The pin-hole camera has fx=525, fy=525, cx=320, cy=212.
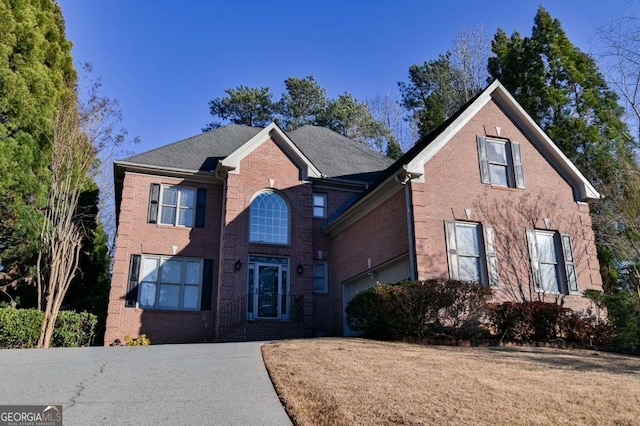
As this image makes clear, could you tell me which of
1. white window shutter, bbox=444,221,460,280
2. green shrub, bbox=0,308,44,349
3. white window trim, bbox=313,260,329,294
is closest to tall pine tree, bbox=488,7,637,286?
white window shutter, bbox=444,221,460,280

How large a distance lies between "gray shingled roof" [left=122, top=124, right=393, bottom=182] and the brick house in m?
0.11

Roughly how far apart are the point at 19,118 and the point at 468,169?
14.2 metres

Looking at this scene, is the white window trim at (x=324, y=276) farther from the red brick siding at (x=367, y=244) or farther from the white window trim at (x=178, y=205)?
the white window trim at (x=178, y=205)

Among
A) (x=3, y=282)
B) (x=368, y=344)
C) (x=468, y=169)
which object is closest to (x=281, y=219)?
(x=468, y=169)

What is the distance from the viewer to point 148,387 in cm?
677

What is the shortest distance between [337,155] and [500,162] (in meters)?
7.73

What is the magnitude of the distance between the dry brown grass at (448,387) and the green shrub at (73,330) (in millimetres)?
7962

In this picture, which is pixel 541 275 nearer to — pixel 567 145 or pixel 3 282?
pixel 567 145

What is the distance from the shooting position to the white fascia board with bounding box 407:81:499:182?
1446cm

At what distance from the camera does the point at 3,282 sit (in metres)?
18.3

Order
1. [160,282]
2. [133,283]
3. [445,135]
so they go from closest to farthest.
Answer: [445,135]
[133,283]
[160,282]

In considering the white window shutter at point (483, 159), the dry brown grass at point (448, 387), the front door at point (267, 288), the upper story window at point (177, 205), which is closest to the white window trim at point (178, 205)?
the upper story window at point (177, 205)

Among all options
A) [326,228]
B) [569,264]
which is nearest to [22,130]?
[326,228]

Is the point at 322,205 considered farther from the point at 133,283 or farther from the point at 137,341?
the point at 137,341
